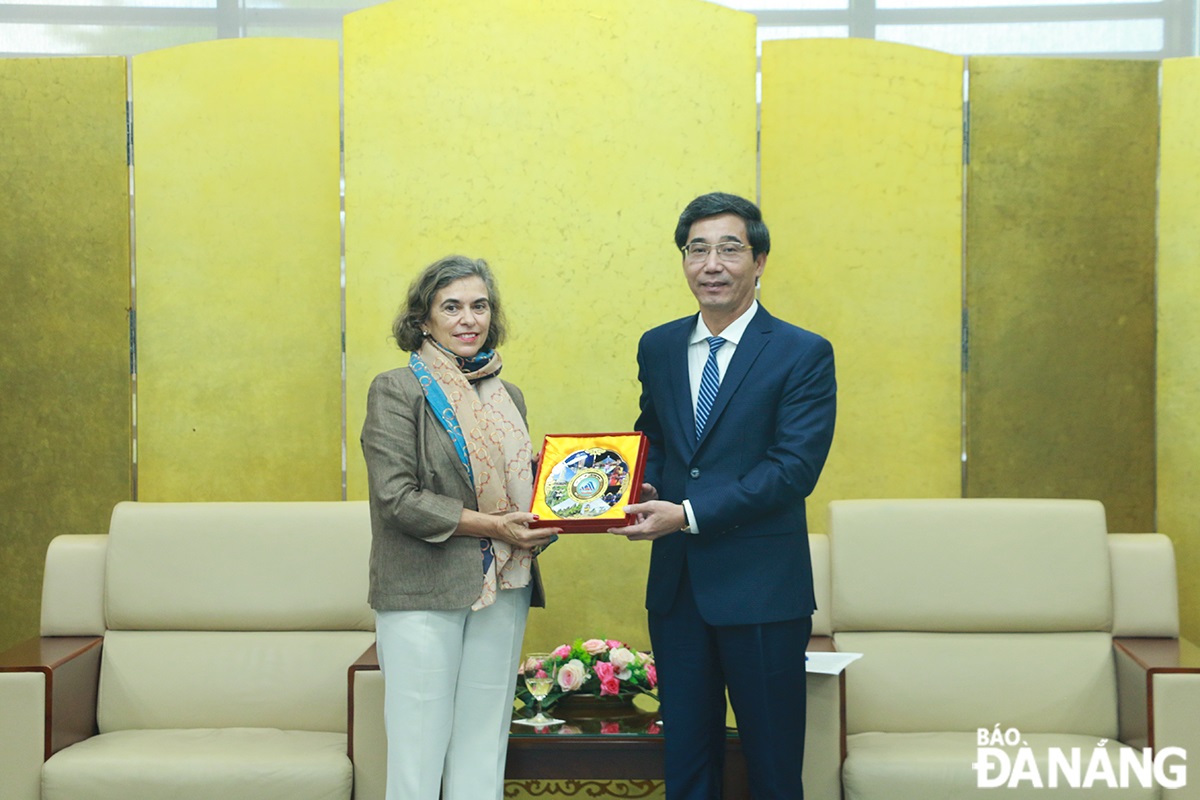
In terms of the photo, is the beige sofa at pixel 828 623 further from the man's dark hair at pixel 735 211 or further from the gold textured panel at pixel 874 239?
the man's dark hair at pixel 735 211

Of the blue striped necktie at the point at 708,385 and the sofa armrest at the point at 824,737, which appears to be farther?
the sofa armrest at the point at 824,737

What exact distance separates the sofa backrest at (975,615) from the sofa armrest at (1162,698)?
155 millimetres

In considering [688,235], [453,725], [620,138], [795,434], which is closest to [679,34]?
[620,138]

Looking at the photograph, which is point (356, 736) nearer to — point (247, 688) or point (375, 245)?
point (247, 688)

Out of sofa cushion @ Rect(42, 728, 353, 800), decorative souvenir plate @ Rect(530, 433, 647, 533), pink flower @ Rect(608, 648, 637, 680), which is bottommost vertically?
sofa cushion @ Rect(42, 728, 353, 800)

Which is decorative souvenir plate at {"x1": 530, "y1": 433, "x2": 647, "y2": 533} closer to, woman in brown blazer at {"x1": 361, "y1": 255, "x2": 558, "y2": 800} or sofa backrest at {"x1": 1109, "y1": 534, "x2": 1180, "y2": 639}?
woman in brown blazer at {"x1": 361, "y1": 255, "x2": 558, "y2": 800}

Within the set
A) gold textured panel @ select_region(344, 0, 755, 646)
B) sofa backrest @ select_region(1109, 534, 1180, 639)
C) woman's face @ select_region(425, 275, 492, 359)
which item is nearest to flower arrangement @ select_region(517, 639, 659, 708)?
gold textured panel @ select_region(344, 0, 755, 646)

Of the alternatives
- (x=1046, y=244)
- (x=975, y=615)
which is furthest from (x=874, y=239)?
(x=975, y=615)

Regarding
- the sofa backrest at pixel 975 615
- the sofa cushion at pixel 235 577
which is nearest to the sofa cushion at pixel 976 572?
the sofa backrest at pixel 975 615

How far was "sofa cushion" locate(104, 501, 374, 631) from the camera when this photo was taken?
3.51m

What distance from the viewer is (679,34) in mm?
4082

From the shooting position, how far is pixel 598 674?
3326mm

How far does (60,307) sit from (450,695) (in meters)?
2.46

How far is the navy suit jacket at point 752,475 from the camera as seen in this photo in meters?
2.57
